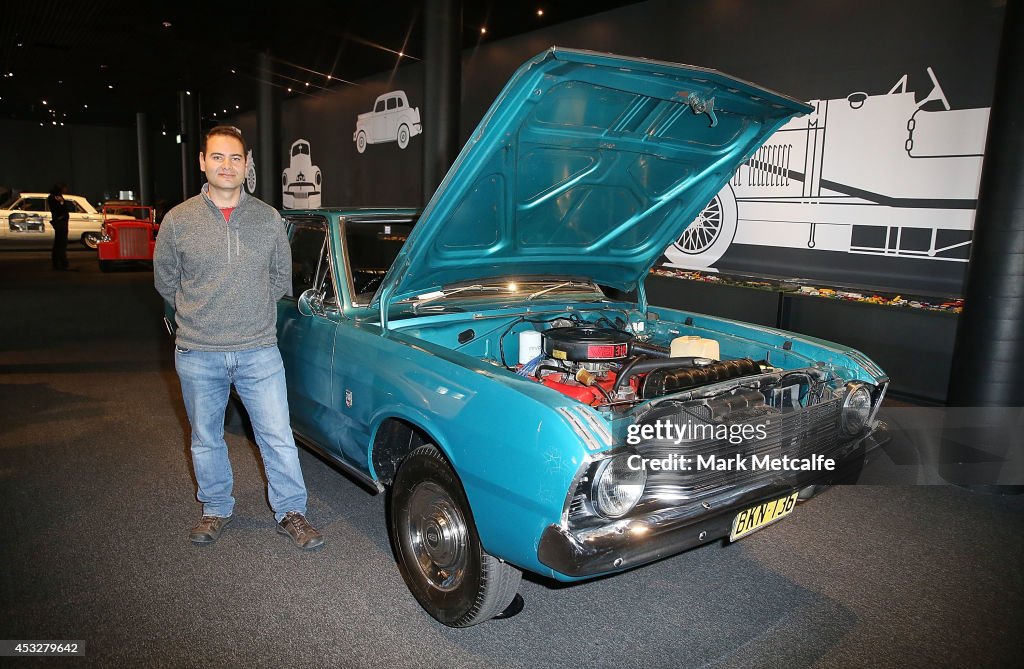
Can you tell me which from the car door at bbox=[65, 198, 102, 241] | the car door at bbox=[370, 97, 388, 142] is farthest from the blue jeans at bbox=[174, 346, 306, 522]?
the car door at bbox=[65, 198, 102, 241]

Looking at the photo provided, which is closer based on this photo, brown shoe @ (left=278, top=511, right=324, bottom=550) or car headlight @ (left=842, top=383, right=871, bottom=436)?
car headlight @ (left=842, top=383, right=871, bottom=436)

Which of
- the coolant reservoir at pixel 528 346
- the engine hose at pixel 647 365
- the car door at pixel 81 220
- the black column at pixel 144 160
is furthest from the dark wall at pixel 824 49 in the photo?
the black column at pixel 144 160

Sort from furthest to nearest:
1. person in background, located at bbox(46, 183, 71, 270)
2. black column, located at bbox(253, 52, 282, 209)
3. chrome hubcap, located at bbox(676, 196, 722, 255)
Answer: black column, located at bbox(253, 52, 282, 209) < person in background, located at bbox(46, 183, 71, 270) < chrome hubcap, located at bbox(676, 196, 722, 255)

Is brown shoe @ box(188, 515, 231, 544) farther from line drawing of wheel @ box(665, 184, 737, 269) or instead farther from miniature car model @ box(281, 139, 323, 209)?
miniature car model @ box(281, 139, 323, 209)

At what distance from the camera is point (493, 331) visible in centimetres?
355

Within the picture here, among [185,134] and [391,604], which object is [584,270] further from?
[185,134]

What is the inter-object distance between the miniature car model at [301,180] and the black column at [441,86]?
7415 mm

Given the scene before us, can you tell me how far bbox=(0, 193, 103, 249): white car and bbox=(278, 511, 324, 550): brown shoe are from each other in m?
18.6

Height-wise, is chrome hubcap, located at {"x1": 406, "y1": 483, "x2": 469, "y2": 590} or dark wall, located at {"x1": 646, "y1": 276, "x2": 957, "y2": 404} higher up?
dark wall, located at {"x1": 646, "y1": 276, "x2": 957, "y2": 404}

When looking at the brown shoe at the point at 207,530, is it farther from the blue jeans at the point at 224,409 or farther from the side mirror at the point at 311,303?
the side mirror at the point at 311,303

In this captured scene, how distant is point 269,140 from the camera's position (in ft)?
59.8

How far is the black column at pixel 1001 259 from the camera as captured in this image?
392cm

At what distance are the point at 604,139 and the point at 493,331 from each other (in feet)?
3.61

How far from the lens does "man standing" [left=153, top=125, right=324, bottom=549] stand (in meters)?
2.88
